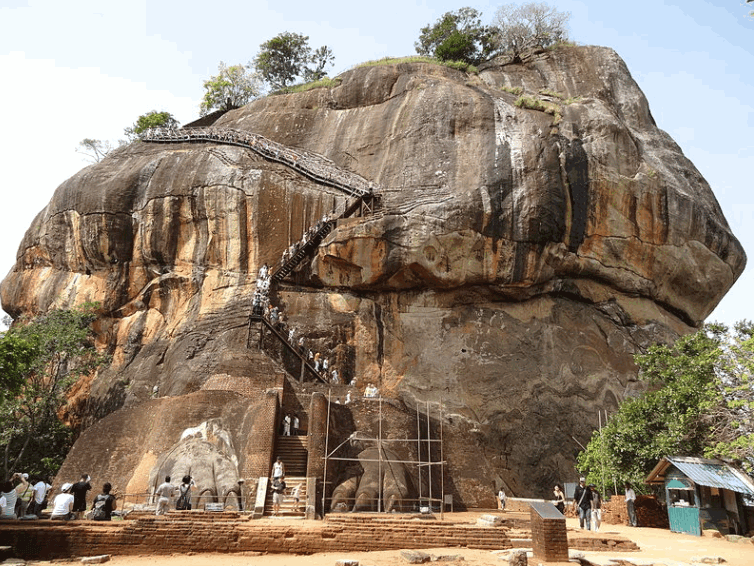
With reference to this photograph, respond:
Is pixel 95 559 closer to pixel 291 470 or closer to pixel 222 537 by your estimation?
pixel 222 537

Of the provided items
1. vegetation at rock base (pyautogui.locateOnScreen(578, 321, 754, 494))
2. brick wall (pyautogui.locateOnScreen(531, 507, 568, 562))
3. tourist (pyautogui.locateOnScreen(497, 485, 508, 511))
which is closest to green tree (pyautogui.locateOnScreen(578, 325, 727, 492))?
vegetation at rock base (pyautogui.locateOnScreen(578, 321, 754, 494))

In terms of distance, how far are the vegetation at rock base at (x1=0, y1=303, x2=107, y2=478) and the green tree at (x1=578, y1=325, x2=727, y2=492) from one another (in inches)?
700

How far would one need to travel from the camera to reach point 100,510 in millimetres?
12992

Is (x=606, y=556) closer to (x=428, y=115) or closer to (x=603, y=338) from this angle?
(x=603, y=338)

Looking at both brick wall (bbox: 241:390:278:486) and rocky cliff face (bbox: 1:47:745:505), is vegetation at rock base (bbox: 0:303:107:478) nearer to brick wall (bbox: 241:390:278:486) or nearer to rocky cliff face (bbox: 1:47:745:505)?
rocky cliff face (bbox: 1:47:745:505)

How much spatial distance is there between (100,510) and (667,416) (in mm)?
13594

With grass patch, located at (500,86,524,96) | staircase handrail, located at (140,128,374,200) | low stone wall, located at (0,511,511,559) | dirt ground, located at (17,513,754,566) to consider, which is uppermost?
grass patch, located at (500,86,524,96)

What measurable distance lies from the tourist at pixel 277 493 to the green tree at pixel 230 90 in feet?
104

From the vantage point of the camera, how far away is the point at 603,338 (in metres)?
28.1

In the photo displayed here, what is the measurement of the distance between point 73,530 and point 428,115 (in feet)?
73.1

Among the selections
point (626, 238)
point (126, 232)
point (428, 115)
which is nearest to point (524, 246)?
point (626, 238)

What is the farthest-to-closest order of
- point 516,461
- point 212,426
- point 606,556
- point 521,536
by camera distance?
point 516,461 < point 212,426 < point 521,536 < point 606,556

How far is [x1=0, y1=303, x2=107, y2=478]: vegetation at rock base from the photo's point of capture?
23.8m

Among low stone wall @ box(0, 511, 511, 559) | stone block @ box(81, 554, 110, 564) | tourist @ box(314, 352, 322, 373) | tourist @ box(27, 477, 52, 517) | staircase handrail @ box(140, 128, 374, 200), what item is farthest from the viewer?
staircase handrail @ box(140, 128, 374, 200)
